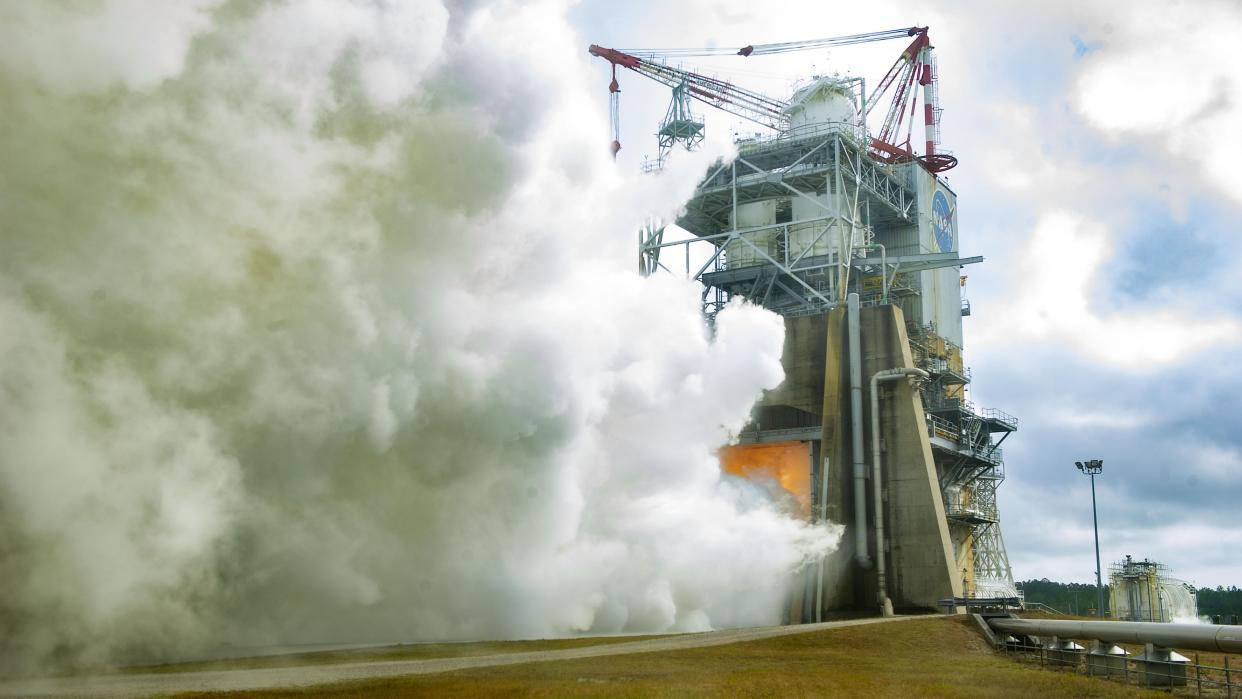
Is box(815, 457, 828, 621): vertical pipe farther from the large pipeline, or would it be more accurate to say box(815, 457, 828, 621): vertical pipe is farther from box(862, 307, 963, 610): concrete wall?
the large pipeline

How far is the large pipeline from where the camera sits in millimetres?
31625

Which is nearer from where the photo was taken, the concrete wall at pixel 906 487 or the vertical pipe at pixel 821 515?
the concrete wall at pixel 906 487

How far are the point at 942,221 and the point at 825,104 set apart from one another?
1331 centimetres

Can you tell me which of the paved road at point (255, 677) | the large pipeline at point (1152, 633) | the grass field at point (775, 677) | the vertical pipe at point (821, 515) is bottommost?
the paved road at point (255, 677)

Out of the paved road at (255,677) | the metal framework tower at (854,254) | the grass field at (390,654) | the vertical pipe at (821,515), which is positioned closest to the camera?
the paved road at (255,677)

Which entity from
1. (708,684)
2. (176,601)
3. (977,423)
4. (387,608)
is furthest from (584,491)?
(977,423)

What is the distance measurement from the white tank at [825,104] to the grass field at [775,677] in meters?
41.3

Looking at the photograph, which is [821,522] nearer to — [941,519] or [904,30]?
[941,519]

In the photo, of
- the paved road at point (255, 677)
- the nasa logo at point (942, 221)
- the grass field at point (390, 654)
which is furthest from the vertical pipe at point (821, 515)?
the paved road at point (255, 677)

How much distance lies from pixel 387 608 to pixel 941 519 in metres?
31.6

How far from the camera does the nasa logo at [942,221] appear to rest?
257ft

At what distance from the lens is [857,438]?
204 ft

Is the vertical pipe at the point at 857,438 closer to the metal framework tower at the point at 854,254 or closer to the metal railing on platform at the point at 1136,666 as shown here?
the metal framework tower at the point at 854,254

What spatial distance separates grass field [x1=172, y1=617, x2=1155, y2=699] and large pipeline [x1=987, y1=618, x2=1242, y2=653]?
2.48m
